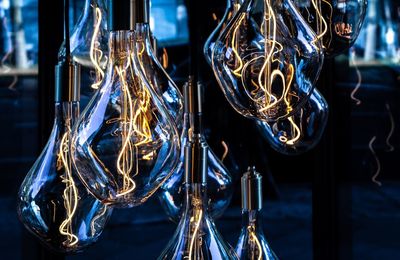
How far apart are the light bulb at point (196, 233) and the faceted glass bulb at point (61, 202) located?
0.07 m

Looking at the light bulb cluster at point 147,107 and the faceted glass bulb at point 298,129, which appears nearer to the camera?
the light bulb cluster at point 147,107

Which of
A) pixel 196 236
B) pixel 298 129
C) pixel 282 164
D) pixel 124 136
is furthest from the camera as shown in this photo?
pixel 282 164

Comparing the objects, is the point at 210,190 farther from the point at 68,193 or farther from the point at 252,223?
the point at 68,193

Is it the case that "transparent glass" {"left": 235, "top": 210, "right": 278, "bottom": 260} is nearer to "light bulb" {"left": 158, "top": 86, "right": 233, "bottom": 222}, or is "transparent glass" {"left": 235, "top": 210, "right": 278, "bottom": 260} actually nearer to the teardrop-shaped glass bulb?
"light bulb" {"left": 158, "top": 86, "right": 233, "bottom": 222}

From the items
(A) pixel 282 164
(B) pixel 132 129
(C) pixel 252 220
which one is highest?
(B) pixel 132 129

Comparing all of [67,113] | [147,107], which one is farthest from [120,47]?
[67,113]

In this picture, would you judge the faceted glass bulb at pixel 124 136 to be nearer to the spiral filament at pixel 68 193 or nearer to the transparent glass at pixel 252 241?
the spiral filament at pixel 68 193

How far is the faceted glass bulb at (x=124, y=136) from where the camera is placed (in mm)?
439

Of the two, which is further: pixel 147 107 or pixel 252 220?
pixel 252 220

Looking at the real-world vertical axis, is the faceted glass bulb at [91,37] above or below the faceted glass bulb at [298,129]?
above

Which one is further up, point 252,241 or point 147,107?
point 147,107

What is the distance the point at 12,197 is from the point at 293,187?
3.20 feet

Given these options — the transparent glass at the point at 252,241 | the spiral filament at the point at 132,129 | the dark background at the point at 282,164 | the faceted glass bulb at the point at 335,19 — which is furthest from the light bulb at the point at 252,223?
the dark background at the point at 282,164

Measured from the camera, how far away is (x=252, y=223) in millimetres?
714
